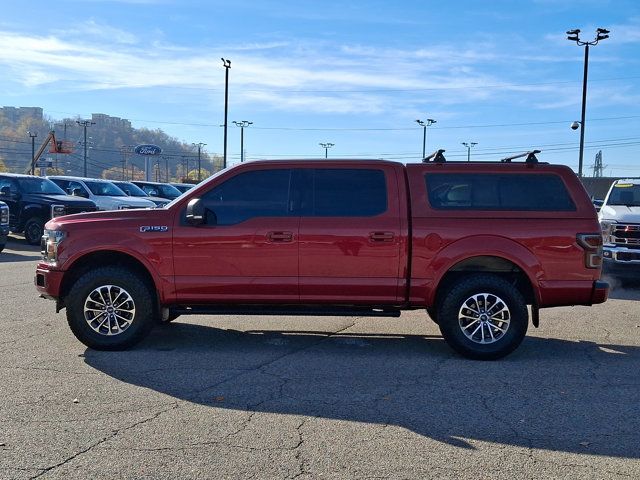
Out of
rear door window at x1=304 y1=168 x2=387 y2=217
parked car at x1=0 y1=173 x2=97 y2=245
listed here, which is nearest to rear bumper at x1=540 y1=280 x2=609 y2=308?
rear door window at x1=304 y1=168 x2=387 y2=217

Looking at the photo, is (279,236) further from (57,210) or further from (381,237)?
(57,210)

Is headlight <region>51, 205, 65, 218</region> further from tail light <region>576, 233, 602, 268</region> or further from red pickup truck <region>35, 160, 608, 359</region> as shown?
tail light <region>576, 233, 602, 268</region>

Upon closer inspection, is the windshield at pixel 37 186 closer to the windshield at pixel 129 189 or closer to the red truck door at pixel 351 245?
the windshield at pixel 129 189

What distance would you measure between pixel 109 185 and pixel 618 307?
18.8m

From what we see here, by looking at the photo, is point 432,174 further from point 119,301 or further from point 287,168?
point 119,301

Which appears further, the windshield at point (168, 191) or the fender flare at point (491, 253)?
the windshield at point (168, 191)

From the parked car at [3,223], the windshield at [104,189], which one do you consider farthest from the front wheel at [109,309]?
the windshield at [104,189]

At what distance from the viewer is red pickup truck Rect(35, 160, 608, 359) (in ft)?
22.3

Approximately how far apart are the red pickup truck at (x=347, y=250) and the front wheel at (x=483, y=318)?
0.04 feet

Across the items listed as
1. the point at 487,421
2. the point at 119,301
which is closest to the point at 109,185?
the point at 119,301

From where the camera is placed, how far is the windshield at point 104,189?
76.6 ft

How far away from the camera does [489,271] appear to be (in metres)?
7.01

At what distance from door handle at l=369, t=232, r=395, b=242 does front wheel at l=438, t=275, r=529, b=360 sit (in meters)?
0.85

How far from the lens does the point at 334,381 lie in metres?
5.93
